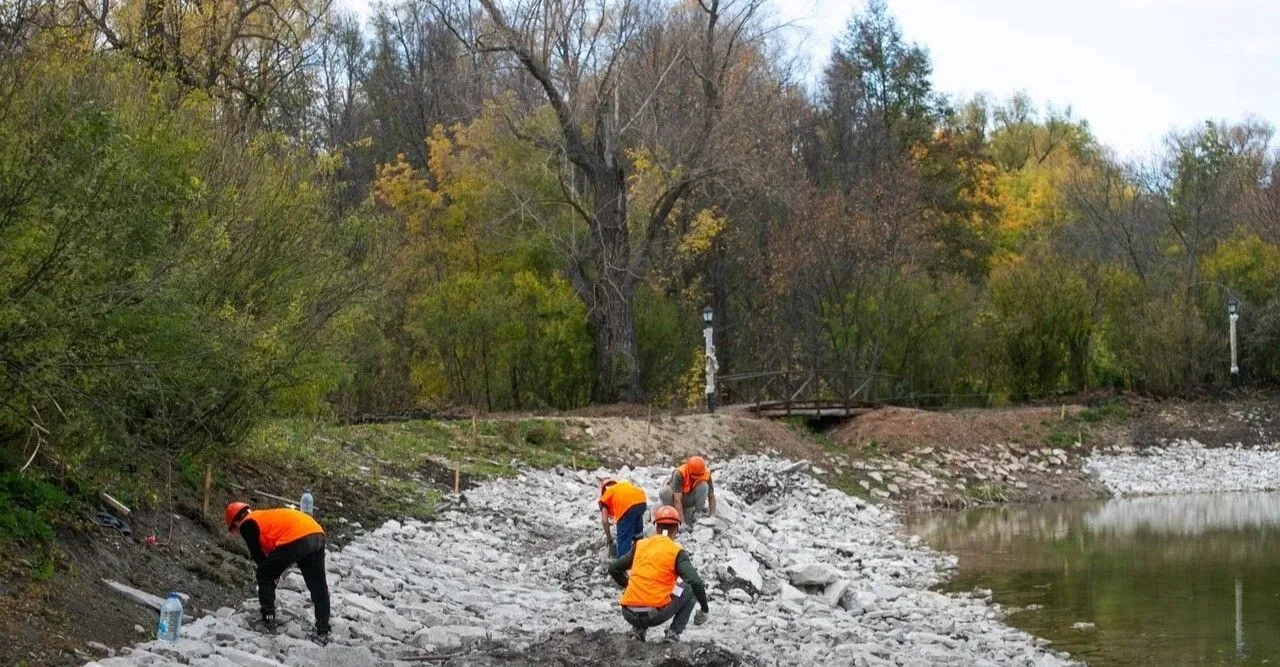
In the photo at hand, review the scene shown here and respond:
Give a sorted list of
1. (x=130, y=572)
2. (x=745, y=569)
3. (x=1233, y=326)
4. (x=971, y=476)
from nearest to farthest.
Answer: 1. (x=130, y=572)
2. (x=745, y=569)
3. (x=971, y=476)
4. (x=1233, y=326)

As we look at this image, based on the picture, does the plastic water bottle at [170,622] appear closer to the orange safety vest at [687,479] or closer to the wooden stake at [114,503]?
the wooden stake at [114,503]

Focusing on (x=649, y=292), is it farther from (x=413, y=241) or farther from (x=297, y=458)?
(x=297, y=458)

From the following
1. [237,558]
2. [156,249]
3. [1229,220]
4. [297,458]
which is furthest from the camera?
[1229,220]

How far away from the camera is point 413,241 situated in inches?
1633

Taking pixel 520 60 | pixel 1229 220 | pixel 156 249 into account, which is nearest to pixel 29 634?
pixel 156 249

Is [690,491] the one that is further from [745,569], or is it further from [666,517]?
[666,517]

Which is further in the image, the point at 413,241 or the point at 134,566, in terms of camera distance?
the point at 413,241

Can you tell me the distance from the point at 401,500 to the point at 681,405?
2058 centimetres

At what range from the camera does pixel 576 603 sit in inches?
623

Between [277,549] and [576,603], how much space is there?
4503 millimetres

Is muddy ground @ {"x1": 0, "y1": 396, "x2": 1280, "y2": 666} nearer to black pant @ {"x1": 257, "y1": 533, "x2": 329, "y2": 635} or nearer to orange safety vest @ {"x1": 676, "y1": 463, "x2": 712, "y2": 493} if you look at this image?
black pant @ {"x1": 257, "y1": 533, "x2": 329, "y2": 635}

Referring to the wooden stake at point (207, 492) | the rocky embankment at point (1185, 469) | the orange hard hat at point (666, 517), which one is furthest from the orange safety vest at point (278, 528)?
the rocky embankment at point (1185, 469)

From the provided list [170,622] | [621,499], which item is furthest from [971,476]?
[170,622]

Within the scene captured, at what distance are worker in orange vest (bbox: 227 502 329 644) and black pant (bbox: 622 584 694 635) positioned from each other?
2.54 meters
